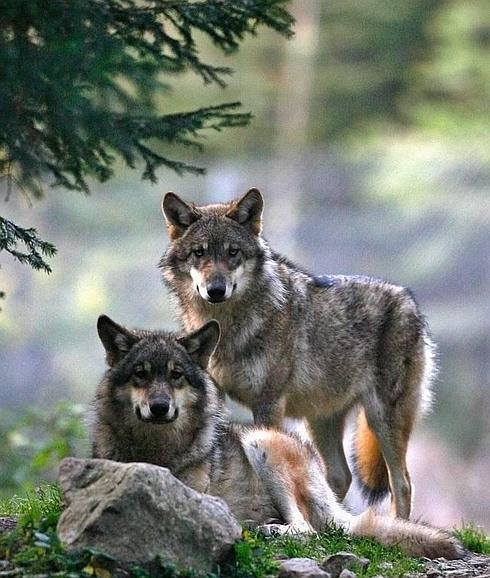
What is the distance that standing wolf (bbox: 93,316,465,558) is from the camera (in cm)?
764

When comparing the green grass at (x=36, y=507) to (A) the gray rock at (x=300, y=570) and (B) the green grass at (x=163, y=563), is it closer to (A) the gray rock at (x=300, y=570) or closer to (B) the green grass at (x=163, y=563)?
A: (B) the green grass at (x=163, y=563)

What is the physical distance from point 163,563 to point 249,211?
3713 mm

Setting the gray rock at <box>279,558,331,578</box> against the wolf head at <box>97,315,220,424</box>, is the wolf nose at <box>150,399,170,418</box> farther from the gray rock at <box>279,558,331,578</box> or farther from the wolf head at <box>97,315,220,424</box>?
the gray rock at <box>279,558,331,578</box>

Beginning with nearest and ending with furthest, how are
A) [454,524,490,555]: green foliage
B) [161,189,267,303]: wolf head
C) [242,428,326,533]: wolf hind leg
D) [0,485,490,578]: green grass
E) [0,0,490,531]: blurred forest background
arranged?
[0,485,490,578]: green grass → [242,428,326,533]: wolf hind leg → [454,524,490,555]: green foliage → [161,189,267,303]: wolf head → [0,0,490,531]: blurred forest background

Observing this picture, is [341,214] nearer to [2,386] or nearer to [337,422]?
[2,386]

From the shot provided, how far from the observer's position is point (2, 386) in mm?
17141

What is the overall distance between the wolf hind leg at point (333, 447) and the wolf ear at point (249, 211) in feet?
5.65

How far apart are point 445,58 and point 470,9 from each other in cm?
166

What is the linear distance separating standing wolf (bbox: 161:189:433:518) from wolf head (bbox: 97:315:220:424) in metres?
1.06

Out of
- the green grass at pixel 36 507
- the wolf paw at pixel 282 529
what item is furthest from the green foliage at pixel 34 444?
the wolf paw at pixel 282 529

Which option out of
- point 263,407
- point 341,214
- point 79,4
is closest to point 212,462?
point 263,407

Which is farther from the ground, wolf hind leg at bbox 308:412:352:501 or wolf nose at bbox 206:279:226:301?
wolf nose at bbox 206:279:226:301

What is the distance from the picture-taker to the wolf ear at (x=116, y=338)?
779 centimetres

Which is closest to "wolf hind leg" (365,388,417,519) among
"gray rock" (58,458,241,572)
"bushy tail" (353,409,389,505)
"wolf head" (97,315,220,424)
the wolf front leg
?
"bushy tail" (353,409,389,505)
